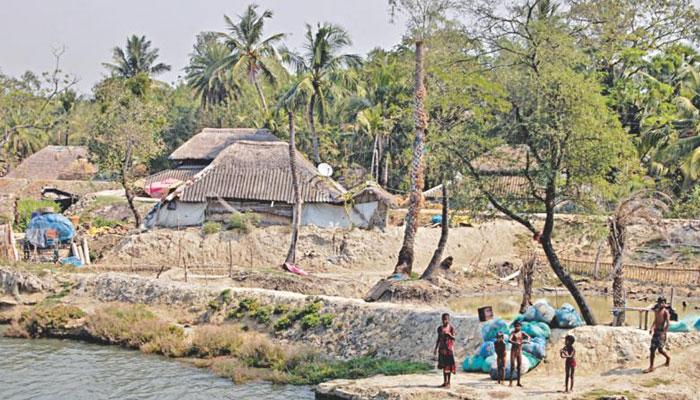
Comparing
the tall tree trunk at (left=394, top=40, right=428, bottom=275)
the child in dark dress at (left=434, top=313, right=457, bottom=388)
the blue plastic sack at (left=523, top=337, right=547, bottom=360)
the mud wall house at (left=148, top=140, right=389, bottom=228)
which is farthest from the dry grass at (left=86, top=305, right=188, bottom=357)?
the mud wall house at (left=148, top=140, right=389, bottom=228)

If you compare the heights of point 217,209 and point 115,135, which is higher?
point 115,135

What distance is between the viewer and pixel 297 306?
23000 mm

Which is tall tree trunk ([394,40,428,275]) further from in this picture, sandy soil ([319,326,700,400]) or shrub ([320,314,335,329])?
sandy soil ([319,326,700,400])

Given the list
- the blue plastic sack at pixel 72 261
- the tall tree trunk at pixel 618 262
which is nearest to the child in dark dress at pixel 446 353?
the tall tree trunk at pixel 618 262

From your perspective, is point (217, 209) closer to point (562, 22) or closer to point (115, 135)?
point (115, 135)

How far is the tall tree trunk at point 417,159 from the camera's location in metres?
28.3

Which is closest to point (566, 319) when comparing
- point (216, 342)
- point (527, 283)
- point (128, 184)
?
point (527, 283)

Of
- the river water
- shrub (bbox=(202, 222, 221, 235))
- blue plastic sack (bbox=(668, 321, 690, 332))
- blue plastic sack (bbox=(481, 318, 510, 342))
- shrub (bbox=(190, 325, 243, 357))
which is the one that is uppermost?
shrub (bbox=(202, 222, 221, 235))

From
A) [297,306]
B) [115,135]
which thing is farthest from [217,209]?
[297,306]

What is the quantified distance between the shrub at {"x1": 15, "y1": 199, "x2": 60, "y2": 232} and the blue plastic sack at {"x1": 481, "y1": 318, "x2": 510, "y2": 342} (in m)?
27.4

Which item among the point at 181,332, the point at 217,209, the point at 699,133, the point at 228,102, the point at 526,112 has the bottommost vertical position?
the point at 181,332

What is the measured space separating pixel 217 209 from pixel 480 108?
19126 mm

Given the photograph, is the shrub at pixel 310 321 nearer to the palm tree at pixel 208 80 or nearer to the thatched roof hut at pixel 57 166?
the thatched roof hut at pixel 57 166

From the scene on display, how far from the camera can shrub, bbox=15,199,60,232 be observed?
130ft
